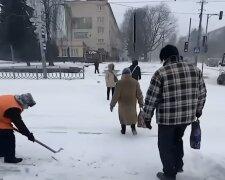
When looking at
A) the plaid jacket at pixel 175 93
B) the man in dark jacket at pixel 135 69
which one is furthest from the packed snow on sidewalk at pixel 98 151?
the man in dark jacket at pixel 135 69

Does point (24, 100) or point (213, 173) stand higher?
point (24, 100)

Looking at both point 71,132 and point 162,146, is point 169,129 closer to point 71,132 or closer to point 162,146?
point 162,146

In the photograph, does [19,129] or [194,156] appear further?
[194,156]

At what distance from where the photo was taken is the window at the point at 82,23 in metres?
72.1

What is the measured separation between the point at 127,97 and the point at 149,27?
61.3 metres

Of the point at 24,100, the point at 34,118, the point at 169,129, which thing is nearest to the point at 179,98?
the point at 169,129

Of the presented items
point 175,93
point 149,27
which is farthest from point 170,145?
point 149,27

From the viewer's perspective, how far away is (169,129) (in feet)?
14.6

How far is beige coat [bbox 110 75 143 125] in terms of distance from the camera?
269 inches

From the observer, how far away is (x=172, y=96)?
4.32 m

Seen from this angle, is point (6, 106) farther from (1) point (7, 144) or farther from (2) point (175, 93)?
(2) point (175, 93)

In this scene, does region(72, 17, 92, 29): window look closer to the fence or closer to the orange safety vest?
the fence

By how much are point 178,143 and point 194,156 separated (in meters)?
1.25

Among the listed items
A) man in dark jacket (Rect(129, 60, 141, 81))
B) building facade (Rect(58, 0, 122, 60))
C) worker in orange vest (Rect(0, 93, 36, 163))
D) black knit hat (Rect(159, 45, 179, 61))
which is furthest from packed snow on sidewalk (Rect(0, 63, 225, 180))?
building facade (Rect(58, 0, 122, 60))
